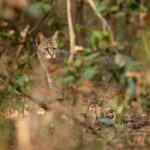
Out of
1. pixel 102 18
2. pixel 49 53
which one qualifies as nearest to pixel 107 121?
pixel 102 18

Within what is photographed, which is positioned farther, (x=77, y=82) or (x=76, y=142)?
(x=76, y=142)

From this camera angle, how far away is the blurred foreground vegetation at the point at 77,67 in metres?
3.07

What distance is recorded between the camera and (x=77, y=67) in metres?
3.08

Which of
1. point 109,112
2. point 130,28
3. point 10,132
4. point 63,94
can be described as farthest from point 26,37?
point 109,112

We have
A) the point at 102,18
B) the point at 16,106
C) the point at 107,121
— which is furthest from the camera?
the point at 107,121

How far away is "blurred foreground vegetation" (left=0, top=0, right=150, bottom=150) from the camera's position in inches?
121

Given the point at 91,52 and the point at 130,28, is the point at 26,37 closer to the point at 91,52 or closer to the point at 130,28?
the point at 91,52

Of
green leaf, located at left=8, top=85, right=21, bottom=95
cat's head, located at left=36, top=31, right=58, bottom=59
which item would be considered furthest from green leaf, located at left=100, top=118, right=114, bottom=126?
cat's head, located at left=36, top=31, right=58, bottom=59

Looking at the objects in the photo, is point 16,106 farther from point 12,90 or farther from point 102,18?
point 102,18

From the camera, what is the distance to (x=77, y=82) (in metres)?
3.18

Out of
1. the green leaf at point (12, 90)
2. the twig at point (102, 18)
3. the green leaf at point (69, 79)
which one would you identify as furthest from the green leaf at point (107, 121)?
the twig at point (102, 18)

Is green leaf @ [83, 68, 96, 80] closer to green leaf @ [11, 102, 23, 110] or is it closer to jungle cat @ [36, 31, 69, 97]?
green leaf @ [11, 102, 23, 110]

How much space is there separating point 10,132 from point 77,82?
1230mm

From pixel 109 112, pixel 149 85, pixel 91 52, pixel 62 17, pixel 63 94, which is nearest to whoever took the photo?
pixel 149 85
